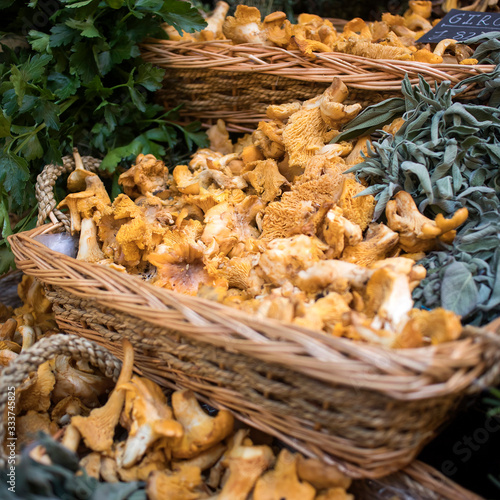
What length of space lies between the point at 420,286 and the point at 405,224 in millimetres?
208

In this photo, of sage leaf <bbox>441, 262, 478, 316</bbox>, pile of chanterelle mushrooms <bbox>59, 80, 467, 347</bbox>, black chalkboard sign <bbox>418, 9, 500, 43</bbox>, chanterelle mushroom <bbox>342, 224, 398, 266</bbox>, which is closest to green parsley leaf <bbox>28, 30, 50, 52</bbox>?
pile of chanterelle mushrooms <bbox>59, 80, 467, 347</bbox>

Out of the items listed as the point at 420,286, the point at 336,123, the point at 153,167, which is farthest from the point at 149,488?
the point at 336,123

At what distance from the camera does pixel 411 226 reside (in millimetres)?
1291

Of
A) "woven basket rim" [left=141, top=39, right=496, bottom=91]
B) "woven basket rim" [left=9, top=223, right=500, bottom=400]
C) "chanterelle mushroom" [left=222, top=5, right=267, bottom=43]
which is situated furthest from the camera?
"chanterelle mushroom" [left=222, top=5, right=267, bottom=43]

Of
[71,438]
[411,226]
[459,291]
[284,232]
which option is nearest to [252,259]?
[284,232]

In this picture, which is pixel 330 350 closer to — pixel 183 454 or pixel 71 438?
pixel 183 454

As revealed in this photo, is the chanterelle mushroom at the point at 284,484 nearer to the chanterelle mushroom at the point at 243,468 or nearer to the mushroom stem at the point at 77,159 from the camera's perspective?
the chanterelle mushroom at the point at 243,468

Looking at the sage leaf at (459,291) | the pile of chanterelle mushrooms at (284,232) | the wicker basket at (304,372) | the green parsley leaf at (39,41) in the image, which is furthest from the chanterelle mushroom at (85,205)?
the sage leaf at (459,291)

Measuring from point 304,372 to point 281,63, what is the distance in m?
1.38

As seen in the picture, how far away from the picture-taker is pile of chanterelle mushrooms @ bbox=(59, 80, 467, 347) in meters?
1.06

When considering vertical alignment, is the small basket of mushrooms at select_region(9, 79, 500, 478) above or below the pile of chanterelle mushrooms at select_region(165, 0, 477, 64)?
below

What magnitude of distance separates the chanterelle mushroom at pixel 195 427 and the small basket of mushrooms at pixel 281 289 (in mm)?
51

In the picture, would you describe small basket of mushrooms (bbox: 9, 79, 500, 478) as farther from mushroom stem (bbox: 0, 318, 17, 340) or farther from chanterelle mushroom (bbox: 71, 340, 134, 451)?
mushroom stem (bbox: 0, 318, 17, 340)

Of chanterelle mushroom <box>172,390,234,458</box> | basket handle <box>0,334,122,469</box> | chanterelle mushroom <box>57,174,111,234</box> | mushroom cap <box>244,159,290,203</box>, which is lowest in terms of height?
chanterelle mushroom <box>172,390,234,458</box>
